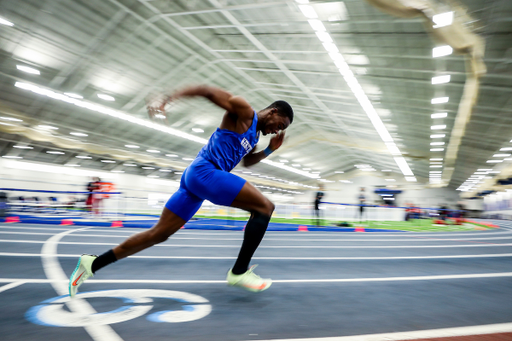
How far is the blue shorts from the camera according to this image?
223cm

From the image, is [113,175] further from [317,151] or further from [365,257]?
[365,257]

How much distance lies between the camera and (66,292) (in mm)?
2348

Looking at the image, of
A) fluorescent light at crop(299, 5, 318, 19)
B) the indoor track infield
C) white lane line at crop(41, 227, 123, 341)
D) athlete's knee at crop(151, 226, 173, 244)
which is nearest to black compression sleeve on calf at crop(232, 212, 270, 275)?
the indoor track infield

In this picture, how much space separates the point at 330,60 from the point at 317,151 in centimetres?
2384

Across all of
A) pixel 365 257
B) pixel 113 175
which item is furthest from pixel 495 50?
pixel 113 175

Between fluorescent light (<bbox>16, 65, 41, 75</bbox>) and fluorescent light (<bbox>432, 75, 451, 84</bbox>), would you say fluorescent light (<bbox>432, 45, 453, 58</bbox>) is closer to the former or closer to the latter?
fluorescent light (<bbox>432, 75, 451, 84</bbox>)

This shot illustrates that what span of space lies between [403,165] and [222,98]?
3980 centimetres

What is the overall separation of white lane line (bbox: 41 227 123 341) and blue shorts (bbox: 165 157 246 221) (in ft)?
2.77

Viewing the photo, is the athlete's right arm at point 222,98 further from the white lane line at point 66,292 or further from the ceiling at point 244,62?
the ceiling at point 244,62

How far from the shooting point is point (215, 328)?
5.64 ft

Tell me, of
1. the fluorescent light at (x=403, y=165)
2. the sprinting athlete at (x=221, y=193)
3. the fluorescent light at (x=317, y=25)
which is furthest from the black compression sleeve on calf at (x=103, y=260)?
the fluorescent light at (x=403, y=165)

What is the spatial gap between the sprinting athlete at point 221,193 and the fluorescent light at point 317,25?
12.8 metres

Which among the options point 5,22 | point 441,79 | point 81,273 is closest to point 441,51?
point 441,79

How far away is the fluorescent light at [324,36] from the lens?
46.6 ft
